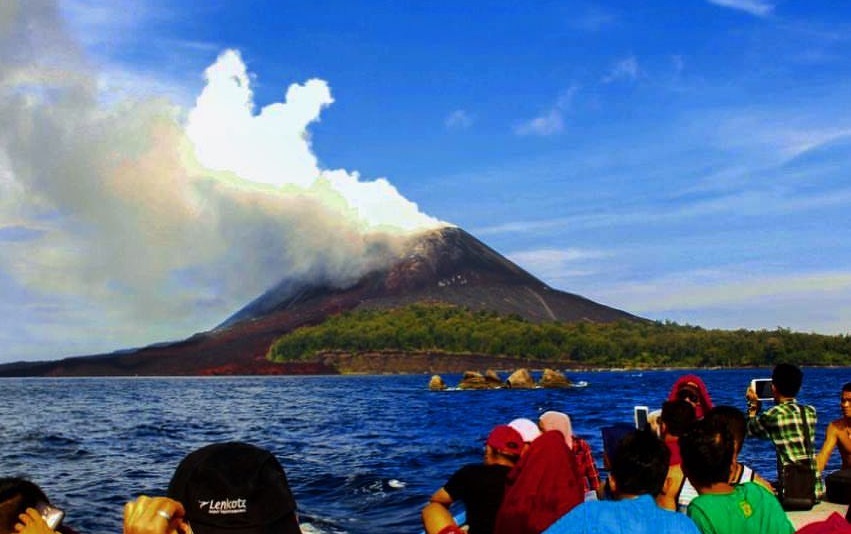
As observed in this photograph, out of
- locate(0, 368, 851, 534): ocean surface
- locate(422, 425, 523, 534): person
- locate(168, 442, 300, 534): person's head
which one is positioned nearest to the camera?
locate(168, 442, 300, 534): person's head

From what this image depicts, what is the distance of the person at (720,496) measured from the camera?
493 cm

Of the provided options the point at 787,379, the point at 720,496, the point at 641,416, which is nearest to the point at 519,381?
the point at 787,379

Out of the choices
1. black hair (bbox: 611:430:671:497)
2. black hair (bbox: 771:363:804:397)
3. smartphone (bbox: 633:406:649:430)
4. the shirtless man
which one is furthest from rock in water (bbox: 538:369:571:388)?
black hair (bbox: 611:430:671:497)

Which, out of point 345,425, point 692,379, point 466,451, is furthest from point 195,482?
point 345,425

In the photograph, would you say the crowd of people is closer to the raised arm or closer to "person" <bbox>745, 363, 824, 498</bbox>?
"person" <bbox>745, 363, 824, 498</bbox>

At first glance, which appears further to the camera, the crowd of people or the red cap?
the red cap

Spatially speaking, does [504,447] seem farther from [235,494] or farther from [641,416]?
[235,494]

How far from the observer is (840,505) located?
8.70 meters

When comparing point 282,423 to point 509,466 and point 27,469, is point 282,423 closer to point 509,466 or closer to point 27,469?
point 27,469

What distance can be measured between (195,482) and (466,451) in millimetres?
25894

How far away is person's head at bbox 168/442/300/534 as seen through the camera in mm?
2863

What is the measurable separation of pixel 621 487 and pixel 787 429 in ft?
15.1

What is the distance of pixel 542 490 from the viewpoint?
5.73 meters

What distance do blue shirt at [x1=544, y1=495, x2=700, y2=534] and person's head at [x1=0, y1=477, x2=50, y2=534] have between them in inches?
76.8
